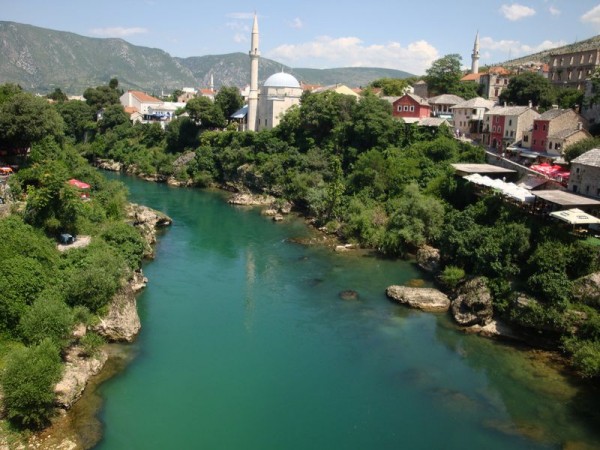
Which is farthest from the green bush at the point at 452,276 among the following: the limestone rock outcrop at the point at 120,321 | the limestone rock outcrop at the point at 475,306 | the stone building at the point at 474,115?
the stone building at the point at 474,115

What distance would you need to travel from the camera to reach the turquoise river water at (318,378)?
15664mm

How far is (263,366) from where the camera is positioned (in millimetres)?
19188

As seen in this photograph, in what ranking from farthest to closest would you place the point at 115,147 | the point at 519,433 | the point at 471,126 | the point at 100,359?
the point at 115,147 → the point at 471,126 → the point at 100,359 → the point at 519,433

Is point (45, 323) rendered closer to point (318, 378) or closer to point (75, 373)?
point (75, 373)

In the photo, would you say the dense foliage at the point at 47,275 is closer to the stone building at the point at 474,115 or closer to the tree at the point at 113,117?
the stone building at the point at 474,115

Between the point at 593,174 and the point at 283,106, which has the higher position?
the point at 283,106

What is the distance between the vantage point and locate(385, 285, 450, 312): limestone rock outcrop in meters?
24.4

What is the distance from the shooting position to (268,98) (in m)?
56.6

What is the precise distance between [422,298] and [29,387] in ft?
55.8

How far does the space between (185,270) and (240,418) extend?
13.8 meters

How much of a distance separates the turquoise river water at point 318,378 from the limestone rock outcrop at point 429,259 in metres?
0.93

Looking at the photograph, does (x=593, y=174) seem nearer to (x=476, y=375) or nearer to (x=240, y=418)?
(x=476, y=375)

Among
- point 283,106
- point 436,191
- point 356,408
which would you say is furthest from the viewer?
point 283,106

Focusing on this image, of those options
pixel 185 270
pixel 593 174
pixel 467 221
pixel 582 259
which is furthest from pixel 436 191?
pixel 185 270
